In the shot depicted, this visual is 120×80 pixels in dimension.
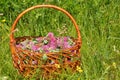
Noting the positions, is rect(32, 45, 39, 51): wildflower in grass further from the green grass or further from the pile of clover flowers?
the green grass

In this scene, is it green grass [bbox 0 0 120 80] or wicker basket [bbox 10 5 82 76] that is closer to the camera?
wicker basket [bbox 10 5 82 76]

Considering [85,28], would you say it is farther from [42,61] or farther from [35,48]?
[42,61]

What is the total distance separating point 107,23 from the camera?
3.62m

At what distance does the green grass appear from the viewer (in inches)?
114

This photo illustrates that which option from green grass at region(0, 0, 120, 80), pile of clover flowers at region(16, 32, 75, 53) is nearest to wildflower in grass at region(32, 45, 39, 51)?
pile of clover flowers at region(16, 32, 75, 53)

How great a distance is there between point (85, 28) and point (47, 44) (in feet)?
2.40

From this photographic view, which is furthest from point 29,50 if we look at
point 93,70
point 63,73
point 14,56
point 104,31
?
point 104,31

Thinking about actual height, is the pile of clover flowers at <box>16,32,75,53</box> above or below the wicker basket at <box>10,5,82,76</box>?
above

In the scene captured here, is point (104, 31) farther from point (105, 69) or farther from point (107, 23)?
point (105, 69)

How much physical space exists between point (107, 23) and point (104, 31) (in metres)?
0.19

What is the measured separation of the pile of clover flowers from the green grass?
0.57ft

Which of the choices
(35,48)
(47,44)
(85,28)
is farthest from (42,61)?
(85,28)

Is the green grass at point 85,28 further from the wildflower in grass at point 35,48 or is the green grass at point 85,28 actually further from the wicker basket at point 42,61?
the wildflower in grass at point 35,48

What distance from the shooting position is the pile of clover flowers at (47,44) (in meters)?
2.81
